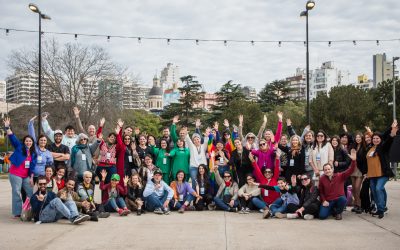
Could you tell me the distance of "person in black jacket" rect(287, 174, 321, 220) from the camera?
872cm

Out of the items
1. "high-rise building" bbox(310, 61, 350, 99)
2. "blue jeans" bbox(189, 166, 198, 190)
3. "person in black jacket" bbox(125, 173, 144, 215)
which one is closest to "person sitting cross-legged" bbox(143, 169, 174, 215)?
"person in black jacket" bbox(125, 173, 144, 215)

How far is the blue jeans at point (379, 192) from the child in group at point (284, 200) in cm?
163

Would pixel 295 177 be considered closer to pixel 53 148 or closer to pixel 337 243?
pixel 337 243

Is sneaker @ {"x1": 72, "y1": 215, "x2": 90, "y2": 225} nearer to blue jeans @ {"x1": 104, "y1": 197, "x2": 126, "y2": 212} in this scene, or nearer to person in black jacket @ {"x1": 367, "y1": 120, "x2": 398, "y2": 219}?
blue jeans @ {"x1": 104, "y1": 197, "x2": 126, "y2": 212}

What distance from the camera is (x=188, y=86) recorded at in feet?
206

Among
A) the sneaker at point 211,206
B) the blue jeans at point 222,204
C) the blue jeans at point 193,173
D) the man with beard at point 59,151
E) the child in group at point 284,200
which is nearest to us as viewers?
the child in group at point 284,200

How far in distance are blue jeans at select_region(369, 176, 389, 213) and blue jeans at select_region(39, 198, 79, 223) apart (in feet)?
20.0

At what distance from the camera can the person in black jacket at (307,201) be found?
8.72 metres

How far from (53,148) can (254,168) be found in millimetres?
4575

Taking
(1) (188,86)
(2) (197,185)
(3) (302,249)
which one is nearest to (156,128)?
(1) (188,86)

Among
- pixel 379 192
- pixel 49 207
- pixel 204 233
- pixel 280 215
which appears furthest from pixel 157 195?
pixel 379 192

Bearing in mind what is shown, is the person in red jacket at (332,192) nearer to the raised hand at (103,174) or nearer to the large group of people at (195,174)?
the large group of people at (195,174)

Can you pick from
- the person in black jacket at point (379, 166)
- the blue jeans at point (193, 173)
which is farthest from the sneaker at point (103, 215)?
the person in black jacket at point (379, 166)

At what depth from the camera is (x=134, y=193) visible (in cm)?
978
